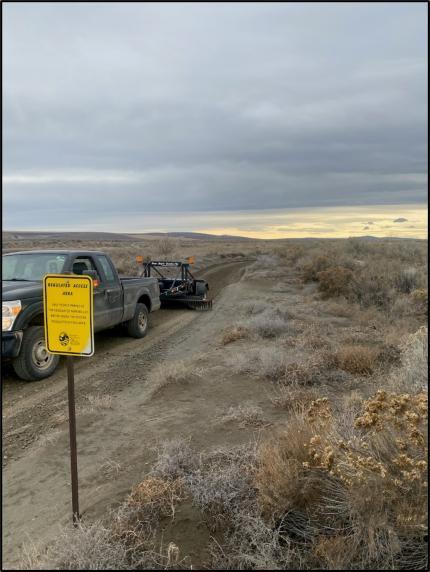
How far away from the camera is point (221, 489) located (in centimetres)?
331

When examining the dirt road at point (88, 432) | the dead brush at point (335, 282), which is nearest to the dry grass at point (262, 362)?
the dirt road at point (88, 432)

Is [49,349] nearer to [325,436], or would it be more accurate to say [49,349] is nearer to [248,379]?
[325,436]

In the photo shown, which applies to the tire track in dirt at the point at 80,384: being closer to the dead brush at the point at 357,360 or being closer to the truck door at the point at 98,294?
the truck door at the point at 98,294

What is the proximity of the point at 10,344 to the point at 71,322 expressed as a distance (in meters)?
3.14

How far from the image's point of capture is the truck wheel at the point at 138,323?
9.02 m

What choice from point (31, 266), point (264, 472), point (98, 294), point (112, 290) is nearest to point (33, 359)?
point (98, 294)

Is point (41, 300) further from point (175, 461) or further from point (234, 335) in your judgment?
point (234, 335)

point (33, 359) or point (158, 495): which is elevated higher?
point (33, 359)

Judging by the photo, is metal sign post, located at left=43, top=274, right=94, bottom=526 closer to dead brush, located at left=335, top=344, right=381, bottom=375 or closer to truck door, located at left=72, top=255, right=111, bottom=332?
truck door, located at left=72, top=255, right=111, bottom=332

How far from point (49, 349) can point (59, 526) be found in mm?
1278

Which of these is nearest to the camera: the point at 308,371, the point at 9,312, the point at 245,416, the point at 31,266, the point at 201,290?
the point at 245,416

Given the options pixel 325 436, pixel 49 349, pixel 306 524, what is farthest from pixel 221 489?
pixel 49 349

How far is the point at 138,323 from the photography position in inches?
360

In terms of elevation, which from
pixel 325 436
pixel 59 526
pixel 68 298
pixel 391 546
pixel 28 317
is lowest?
pixel 59 526
